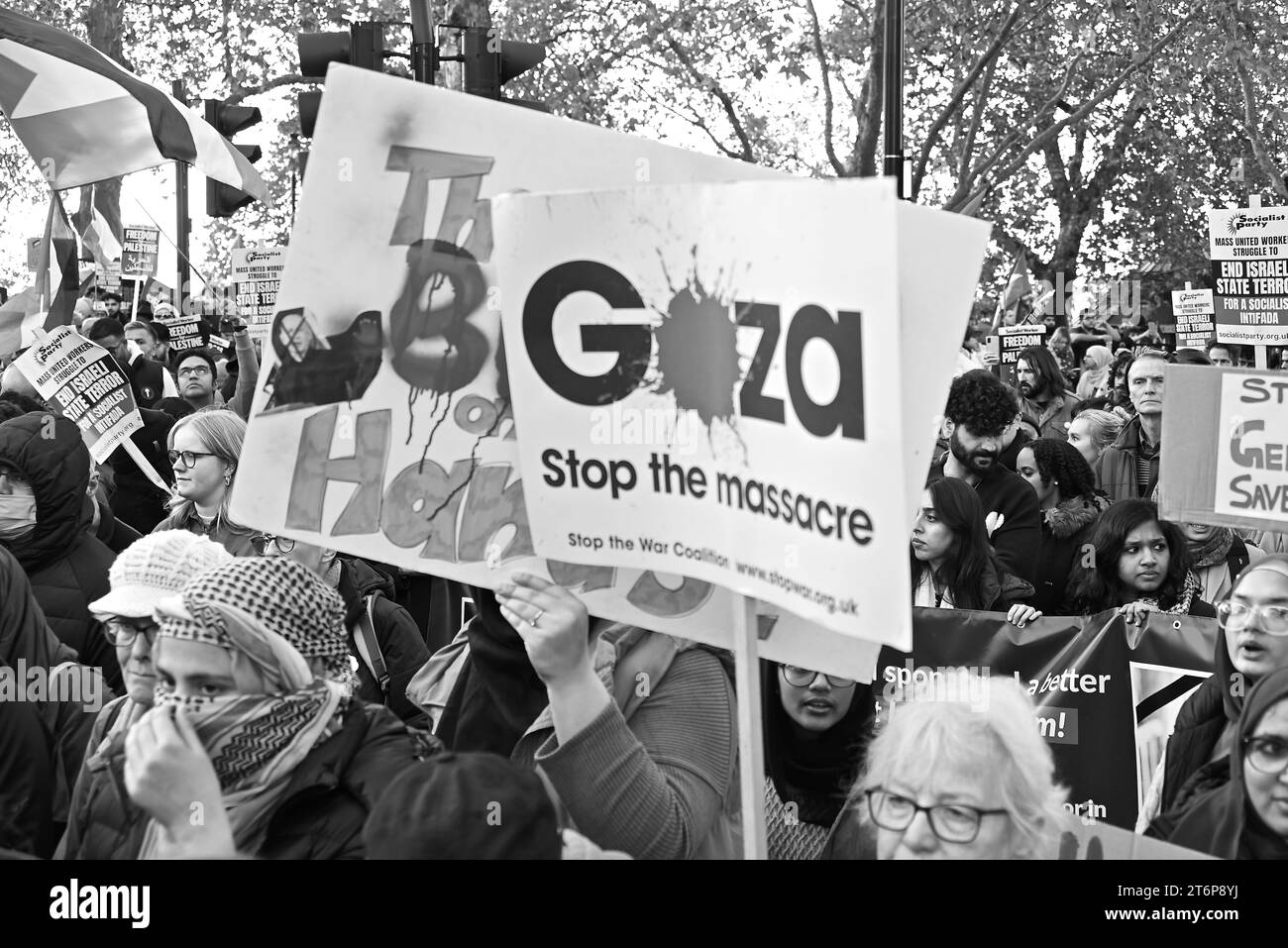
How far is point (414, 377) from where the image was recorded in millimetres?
3070

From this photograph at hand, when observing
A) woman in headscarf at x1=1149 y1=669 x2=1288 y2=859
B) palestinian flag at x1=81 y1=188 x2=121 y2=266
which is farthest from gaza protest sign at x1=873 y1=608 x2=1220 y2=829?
palestinian flag at x1=81 y1=188 x2=121 y2=266

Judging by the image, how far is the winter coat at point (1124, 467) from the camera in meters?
7.82

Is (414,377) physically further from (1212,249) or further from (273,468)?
(1212,249)

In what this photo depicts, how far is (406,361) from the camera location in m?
3.07

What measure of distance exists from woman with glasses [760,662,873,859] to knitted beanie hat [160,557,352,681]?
3.50 ft

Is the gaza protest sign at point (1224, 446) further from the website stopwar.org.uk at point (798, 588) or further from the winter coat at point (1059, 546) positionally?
the winter coat at point (1059, 546)

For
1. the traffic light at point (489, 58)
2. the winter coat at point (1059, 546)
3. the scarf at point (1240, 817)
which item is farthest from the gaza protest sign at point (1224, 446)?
the traffic light at point (489, 58)

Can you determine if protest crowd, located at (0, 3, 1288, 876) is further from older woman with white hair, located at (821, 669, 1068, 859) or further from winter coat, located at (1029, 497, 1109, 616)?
winter coat, located at (1029, 497, 1109, 616)

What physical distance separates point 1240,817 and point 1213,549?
2.61 metres

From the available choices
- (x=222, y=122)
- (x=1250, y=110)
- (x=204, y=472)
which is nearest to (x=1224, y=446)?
(x=204, y=472)

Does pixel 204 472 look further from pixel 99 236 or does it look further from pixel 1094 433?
pixel 99 236
